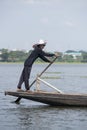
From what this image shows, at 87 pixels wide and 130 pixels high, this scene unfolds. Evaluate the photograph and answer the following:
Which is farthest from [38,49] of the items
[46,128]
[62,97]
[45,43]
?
[46,128]

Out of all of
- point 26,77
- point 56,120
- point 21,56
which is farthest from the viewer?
point 21,56

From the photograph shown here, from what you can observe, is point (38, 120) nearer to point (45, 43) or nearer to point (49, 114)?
point (49, 114)

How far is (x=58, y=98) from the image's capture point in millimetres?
21328

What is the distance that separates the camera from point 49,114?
66.6 ft

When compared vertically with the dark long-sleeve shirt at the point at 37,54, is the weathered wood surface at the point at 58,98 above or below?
below

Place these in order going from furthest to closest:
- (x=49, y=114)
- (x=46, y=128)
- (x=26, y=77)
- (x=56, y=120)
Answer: (x=26, y=77) < (x=49, y=114) < (x=56, y=120) < (x=46, y=128)

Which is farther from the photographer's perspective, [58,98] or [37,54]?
[37,54]

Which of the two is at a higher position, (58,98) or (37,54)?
(37,54)

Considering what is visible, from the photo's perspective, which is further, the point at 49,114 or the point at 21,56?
the point at 21,56

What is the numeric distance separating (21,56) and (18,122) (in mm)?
150232

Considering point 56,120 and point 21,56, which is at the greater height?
point 21,56

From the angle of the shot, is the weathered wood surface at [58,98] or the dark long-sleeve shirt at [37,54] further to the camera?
the dark long-sleeve shirt at [37,54]

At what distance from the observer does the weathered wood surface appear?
2119cm

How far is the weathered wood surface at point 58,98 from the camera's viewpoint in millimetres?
21188
